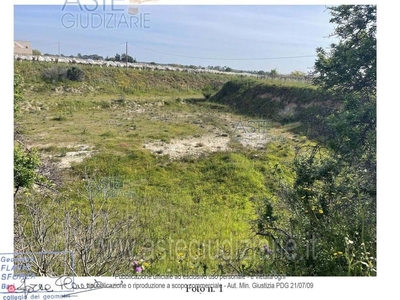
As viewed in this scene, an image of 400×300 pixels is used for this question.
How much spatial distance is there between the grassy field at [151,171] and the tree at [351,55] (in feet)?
3.00

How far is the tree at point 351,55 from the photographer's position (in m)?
2.67

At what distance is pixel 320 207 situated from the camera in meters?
2.84

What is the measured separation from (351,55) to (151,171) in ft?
10.9

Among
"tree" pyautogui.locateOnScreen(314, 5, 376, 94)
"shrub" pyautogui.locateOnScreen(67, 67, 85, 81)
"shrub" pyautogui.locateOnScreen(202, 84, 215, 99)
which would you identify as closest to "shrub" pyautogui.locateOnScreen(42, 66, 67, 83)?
"shrub" pyautogui.locateOnScreen(67, 67, 85, 81)

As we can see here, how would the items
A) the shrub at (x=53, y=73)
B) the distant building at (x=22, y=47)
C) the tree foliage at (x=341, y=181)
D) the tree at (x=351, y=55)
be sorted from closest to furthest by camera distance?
the tree foliage at (x=341, y=181), the tree at (x=351, y=55), the distant building at (x=22, y=47), the shrub at (x=53, y=73)

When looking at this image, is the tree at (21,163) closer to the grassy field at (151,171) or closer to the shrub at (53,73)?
the grassy field at (151,171)

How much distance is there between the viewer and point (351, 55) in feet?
9.00

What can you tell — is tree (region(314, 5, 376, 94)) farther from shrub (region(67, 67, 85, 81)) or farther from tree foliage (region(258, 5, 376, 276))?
shrub (region(67, 67, 85, 81))

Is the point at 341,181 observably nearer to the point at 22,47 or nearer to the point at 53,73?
the point at 22,47

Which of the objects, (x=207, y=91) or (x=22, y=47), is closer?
(x=22, y=47)

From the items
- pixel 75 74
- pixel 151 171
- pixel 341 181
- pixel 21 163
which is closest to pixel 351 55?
pixel 341 181

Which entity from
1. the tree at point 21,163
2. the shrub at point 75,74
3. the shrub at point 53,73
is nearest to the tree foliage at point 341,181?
the tree at point 21,163

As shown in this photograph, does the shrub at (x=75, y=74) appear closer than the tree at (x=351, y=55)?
No

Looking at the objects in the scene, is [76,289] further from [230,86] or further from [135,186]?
[230,86]
